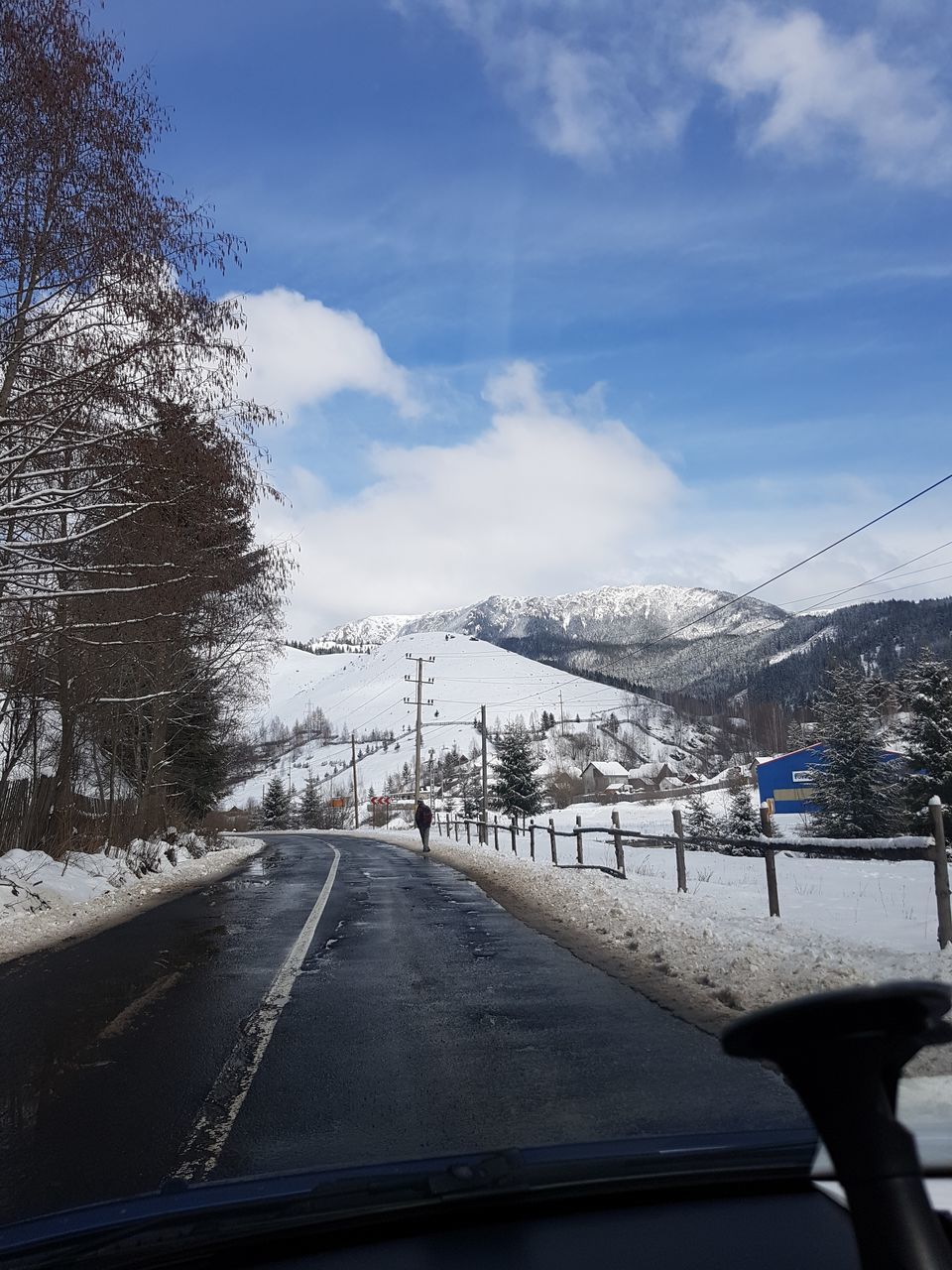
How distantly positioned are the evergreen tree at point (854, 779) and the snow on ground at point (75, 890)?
22522 millimetres

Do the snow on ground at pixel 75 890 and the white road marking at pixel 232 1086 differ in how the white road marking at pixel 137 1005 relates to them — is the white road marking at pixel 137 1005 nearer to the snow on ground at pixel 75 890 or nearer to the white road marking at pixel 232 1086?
the white road marking at pixel 232 1086

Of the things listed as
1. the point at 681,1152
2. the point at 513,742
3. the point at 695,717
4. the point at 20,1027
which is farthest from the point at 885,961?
the point at 695,717

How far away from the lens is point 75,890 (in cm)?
1647

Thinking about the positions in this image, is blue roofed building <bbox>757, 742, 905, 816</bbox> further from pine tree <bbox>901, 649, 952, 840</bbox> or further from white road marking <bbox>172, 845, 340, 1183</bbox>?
white road marking <bbox>172, 845, 340, 1183</bbox>

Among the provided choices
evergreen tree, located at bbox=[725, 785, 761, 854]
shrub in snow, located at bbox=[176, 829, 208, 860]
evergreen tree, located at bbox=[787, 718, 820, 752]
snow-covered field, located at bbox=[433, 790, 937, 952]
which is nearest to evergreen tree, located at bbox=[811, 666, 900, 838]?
evergreen tree, located at bbox=[787, 718, 820, 752]

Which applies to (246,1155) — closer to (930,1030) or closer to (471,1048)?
(471,1048)

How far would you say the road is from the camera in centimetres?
448

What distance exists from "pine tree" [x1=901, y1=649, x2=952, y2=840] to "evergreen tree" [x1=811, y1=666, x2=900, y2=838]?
239 cm

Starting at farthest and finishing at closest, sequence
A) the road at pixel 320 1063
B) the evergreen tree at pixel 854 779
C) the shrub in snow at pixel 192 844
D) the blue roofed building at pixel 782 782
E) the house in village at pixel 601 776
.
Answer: the house in village at pixel 601 776
the blue roofed building at pixel 782 782
the evergreen tree at pixel 854 779
the shrub in snow at pixel 192 844
the road at pixel 320 1063

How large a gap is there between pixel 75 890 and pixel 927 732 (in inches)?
1026

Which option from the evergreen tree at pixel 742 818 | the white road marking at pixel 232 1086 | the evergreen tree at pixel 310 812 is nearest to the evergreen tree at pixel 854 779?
the evergreen tree at pixel 742 818

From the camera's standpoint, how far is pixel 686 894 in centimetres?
1359

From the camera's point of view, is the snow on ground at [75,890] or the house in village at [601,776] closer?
the snow on ground at [75,890]

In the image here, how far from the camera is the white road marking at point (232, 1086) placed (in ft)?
14.2
